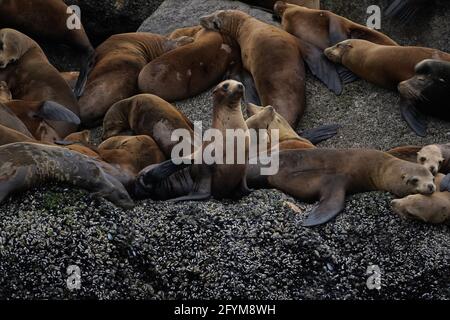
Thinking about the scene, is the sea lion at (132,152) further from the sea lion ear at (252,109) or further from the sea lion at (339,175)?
the sea lion ear at (252,109)

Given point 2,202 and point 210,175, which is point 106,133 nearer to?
point 210,175

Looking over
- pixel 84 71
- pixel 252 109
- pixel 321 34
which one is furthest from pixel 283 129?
pixel 84 71

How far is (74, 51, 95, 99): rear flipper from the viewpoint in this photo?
36.5 ft

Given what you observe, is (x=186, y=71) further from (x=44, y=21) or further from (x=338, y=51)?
(x=44, y=21)

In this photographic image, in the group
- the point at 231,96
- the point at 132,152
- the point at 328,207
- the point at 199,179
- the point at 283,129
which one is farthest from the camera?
the point at 283,129

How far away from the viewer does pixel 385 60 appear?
34.7ft

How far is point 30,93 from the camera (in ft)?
35.9

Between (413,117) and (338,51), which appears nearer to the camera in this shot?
(413,117)

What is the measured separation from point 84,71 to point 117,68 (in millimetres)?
332

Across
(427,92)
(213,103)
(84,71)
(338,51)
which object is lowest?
(84,71)

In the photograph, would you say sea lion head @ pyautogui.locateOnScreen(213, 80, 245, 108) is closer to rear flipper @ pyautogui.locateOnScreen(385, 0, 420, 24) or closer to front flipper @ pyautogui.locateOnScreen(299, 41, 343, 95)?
front flipper @ pyautogui.locateOnScreen(299, 41, 343, 95)

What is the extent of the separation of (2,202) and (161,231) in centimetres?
94

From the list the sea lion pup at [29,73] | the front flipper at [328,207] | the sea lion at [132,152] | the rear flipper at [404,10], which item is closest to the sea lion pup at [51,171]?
the sea lion at [132,152]

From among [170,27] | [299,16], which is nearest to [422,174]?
[299,16]
